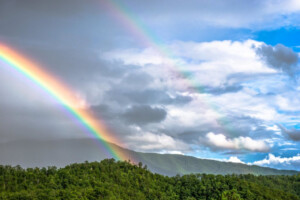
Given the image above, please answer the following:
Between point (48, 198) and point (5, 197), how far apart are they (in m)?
25.1

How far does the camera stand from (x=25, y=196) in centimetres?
19075

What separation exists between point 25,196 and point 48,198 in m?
14.0

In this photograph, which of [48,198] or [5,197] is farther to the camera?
[48,198]

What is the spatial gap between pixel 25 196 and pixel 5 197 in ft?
36.6

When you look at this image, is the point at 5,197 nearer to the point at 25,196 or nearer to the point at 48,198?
the point at 25,196

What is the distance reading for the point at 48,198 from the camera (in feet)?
655

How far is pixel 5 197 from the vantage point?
18312 cm

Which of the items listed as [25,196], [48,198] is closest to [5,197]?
[25,196]
